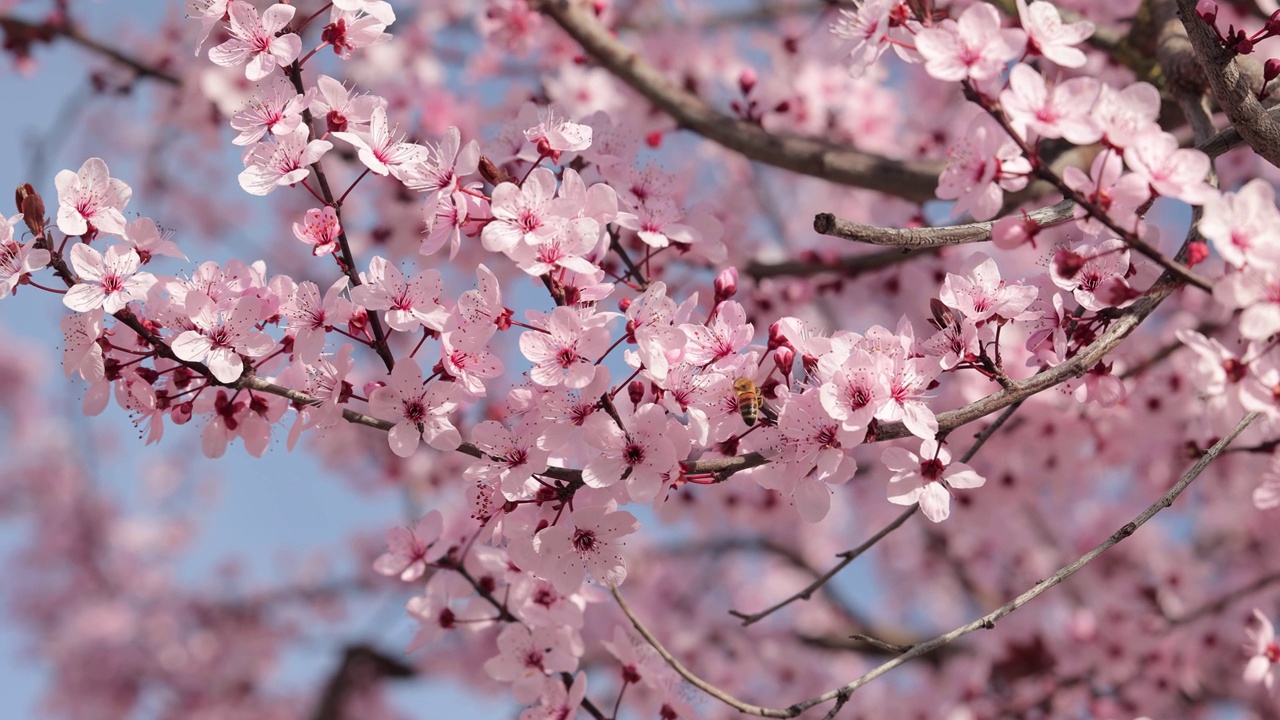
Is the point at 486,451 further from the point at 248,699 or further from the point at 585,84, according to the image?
the point at 248,699

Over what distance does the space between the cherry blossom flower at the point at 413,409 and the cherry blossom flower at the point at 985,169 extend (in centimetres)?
83

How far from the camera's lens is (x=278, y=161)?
5.15 feet

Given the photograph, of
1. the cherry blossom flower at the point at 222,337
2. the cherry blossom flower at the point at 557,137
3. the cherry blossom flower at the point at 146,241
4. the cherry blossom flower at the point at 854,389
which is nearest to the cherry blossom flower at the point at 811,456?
the cherry blossom flower at the point at 854,389

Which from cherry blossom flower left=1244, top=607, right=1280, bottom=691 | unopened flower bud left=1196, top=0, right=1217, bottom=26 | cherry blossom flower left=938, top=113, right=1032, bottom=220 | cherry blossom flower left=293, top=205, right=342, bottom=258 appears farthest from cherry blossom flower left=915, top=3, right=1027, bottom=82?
cherry blossom flower left=1244, top=607, right=1280, bottom=691

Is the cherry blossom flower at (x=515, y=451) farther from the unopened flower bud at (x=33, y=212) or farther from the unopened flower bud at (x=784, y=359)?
the unopened flower bud at (x=33, y=212)

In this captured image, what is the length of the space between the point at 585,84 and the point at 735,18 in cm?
191

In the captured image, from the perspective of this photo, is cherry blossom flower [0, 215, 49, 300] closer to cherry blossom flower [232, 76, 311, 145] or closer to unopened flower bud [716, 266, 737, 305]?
cherry blossom flower [232, 76, 311, 145]

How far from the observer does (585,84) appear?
141 inches

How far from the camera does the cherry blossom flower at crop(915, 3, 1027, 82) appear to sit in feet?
4.32

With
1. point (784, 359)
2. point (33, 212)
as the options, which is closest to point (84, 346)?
point (33, 212)

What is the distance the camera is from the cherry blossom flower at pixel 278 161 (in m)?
1.54

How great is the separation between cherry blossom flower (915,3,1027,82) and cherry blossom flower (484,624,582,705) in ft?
4.03

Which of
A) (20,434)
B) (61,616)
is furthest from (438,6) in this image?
(20,434)

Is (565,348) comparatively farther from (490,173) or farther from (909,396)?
(909,396)
